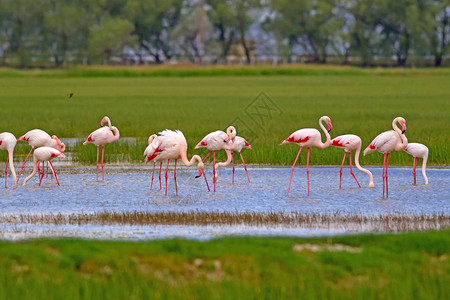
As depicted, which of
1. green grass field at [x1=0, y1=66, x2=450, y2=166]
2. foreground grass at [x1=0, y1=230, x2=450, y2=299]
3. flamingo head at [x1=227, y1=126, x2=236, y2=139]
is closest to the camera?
foreground grass at [x1=0, y1=230, x2=450, y2=299]

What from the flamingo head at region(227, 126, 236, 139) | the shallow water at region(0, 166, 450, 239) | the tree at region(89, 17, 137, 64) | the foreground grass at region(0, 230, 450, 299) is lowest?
the foreground grass at region(0, 230, 450, 299)

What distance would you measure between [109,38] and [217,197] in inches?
3082

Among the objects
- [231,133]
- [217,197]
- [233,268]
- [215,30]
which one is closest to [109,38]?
[215,30]

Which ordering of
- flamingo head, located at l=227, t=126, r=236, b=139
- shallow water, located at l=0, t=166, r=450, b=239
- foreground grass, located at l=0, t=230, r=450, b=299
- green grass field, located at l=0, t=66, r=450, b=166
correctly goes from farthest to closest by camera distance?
green grass field, located at l=0, t=66, r=450, b=166
flamingo head, located at l=227, t=126, r=236, b=139
shallow water, located at l=0, t=166, r=450, b=239
foreground grass, located at l=0, t=230, r=450, b=299

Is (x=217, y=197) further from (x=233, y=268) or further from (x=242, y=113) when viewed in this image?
(x=242, y=113)

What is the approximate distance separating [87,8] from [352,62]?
102 ft

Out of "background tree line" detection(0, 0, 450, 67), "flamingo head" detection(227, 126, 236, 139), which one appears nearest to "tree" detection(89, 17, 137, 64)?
"background tree line" detection(0, 0, 450, 67)

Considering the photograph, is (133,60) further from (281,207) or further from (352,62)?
(281,207)

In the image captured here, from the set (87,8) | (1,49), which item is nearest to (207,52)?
(87,8)

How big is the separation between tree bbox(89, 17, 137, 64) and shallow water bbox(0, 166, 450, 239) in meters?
75.1

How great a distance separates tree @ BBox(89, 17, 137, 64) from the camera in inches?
3533

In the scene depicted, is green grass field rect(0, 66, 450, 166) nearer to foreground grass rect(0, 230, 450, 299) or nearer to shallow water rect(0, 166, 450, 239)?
shallow water rect(0, 166, 450, 239)

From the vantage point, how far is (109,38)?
89.6 meters

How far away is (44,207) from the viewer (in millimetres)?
11969
